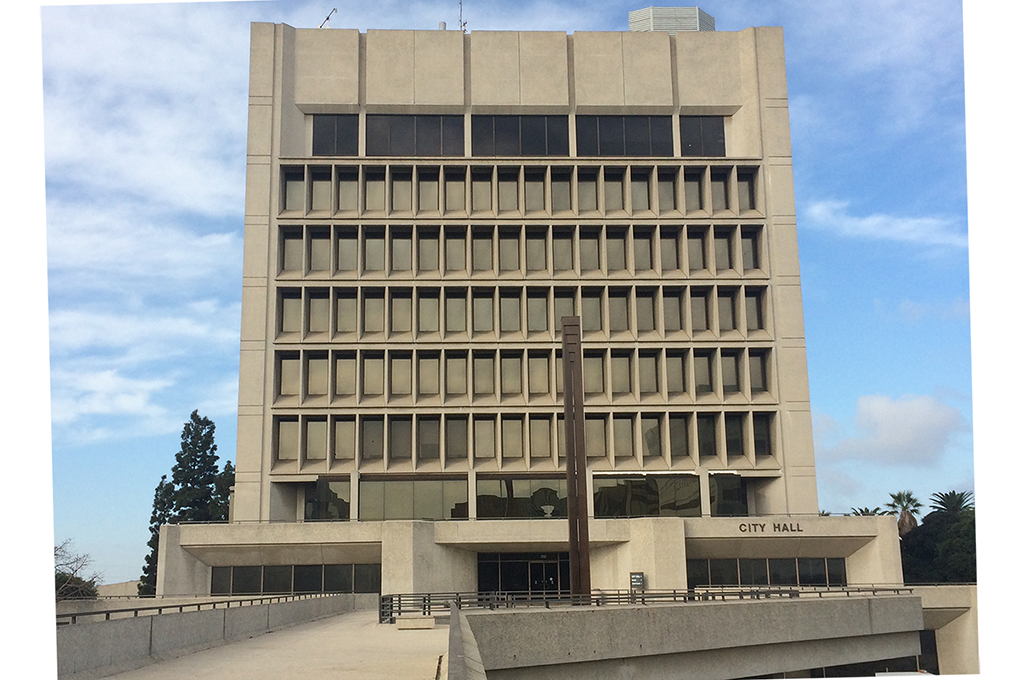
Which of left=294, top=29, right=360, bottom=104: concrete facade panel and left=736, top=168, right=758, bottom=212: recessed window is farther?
left=736, top=168, right=758, bottom=212: recessed window

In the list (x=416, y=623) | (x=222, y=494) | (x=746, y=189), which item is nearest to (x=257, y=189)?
(x=746, y=189)

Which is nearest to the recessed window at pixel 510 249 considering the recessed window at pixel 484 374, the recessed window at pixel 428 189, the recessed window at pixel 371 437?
the recessed window at pixel 428 189

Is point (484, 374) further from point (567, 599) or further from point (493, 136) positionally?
point (567, 599)

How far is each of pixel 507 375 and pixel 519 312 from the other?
4.41 metres

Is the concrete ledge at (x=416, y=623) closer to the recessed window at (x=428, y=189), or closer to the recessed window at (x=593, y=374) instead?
the recessed window at (x=593, y=374)

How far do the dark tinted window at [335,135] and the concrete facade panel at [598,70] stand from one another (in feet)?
52.2

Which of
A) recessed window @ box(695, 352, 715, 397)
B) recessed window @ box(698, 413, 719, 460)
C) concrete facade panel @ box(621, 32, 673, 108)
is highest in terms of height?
concrete facade panel @ box(621, 32, 673, 108)

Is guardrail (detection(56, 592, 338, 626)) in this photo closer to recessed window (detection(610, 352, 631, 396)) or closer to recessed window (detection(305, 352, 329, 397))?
recessed window (detection(305, 352, 329, 397))

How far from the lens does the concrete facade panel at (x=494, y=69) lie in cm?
6712

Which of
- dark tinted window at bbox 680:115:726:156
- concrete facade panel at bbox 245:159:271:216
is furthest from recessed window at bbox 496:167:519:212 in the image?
concrete facade panel at bbox 245:159:271:216

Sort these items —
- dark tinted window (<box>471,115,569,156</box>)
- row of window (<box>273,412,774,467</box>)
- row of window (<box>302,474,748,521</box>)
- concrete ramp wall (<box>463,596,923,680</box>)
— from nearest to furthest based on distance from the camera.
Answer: concrete ramp wall (<box>463,596,923,680</box>) → row of window (<box>302,474,748,521</box>) → row of window (<box>273,412,774,467</box>) → dark tinted window (<box>471,115,569,156</box>)

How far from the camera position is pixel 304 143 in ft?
222

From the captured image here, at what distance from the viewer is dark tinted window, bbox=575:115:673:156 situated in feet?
224

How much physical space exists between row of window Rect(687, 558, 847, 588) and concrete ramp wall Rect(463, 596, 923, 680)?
61.0 feet
